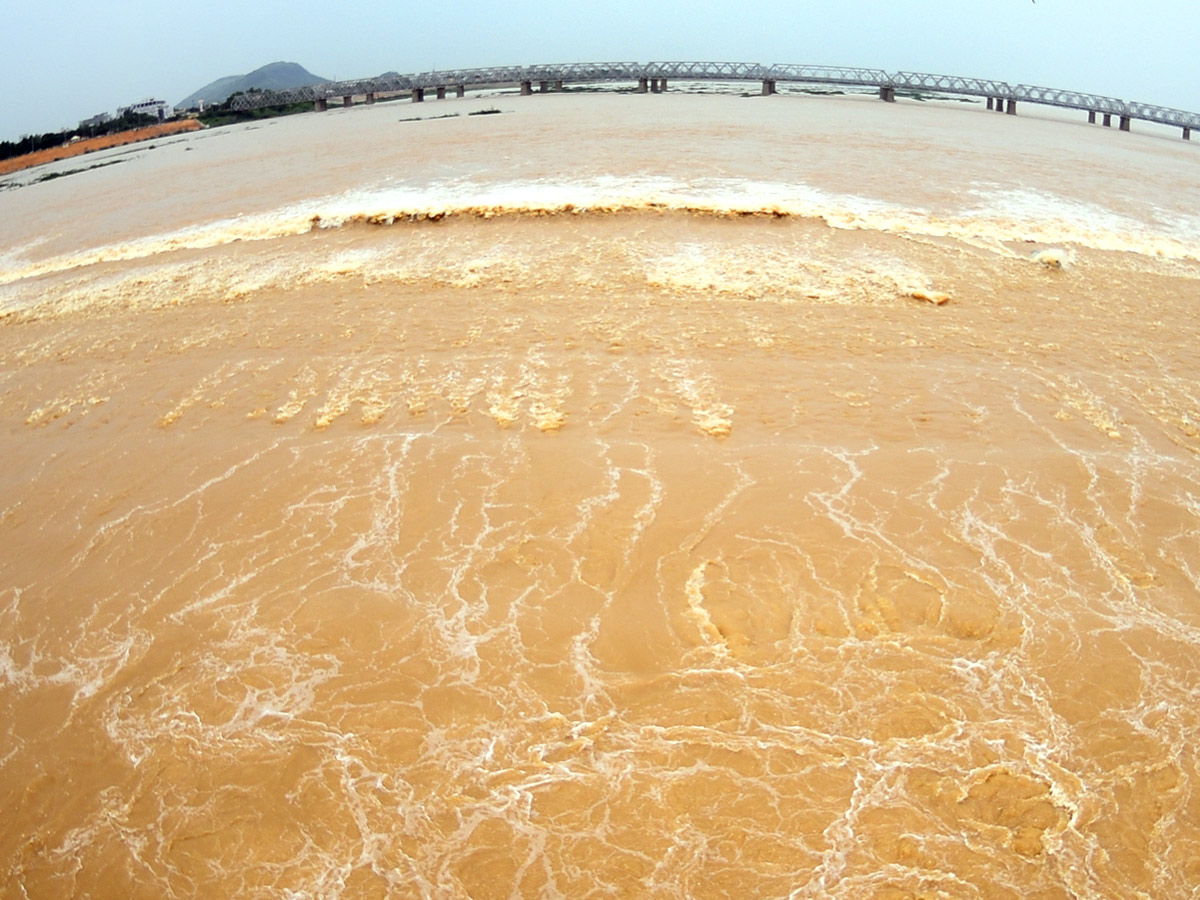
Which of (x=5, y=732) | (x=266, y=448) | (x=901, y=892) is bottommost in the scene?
(x=901, y=892)

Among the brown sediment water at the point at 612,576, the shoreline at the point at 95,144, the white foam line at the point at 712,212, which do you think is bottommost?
the brown sediment water at the point at 612,576

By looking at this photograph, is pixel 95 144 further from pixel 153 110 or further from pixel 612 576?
pixel 612 576

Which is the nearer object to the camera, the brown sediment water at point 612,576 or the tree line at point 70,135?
the brown sediment water at point 612,576

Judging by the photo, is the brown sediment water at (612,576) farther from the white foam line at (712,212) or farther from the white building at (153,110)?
the white building at (153,110)

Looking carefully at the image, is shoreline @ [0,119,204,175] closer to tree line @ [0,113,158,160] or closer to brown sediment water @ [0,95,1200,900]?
tree line @ [0,113,158,160]

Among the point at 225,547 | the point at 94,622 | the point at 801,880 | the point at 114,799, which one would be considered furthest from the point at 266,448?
the point at 801,880

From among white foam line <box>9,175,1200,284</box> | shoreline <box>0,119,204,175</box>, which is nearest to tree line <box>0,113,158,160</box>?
shoreline <box>0,119,204,175</box>

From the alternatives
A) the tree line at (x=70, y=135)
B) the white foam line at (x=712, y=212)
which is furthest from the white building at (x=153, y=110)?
the white foam line at (x=712, y=212)

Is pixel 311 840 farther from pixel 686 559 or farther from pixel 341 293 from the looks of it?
pixel 341 293

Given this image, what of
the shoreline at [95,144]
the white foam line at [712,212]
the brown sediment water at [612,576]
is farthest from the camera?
the shoreline at [95,144]
